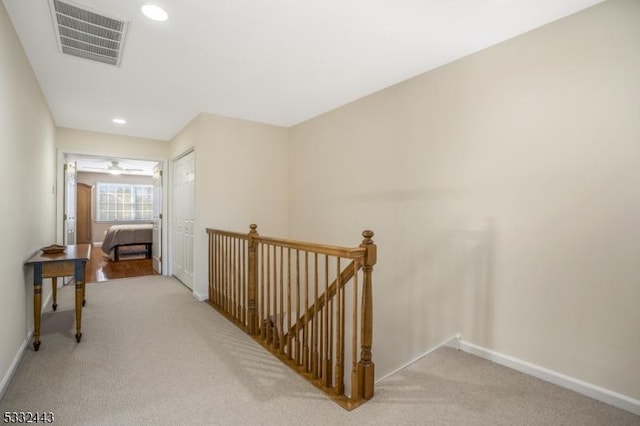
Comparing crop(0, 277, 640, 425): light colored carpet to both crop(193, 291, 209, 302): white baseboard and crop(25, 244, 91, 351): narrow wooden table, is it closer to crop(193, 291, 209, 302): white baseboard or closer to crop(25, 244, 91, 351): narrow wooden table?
crop(25, 244, 91, 351): narrow wooden table

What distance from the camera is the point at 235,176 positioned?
4.13 metres

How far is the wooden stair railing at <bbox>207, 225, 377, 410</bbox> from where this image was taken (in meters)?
1.82

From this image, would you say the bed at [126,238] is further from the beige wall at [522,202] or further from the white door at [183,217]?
the beige wall at [522,202]

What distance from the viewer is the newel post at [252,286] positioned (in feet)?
9.39

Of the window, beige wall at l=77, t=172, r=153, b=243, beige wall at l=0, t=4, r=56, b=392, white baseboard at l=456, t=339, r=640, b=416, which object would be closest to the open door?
beige wall at l=0, t=4, r=56, b=392

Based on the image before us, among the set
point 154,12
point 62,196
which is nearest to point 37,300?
point 154,12

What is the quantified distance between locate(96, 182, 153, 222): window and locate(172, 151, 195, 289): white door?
602 centimetres

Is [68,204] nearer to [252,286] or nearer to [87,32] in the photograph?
[87,32]

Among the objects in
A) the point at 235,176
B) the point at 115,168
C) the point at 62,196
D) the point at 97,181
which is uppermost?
the point at 115,168

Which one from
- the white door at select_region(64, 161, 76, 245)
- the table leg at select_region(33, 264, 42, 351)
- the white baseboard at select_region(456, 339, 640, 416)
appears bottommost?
the white baseboard at select_region(456, 339, 640, 416)

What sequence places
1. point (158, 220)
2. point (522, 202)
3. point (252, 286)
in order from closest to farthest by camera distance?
point (522, 202)
point (252, 286)
point (158, 220)

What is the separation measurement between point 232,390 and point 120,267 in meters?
5.25

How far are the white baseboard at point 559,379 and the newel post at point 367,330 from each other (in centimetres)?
100

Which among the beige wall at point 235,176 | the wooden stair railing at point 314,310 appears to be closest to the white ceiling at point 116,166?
the beige wall at point 235,176
